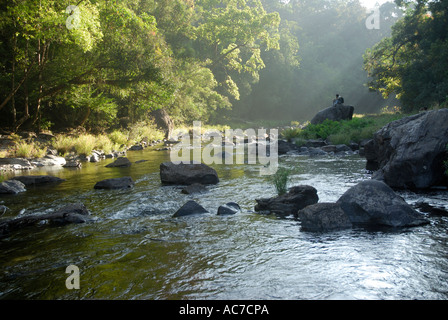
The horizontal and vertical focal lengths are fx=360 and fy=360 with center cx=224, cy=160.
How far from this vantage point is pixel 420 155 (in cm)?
804

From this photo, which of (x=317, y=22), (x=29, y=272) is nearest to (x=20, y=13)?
(x=29, y=272)

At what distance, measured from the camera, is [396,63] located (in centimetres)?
2780

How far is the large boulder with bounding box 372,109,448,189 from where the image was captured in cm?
801

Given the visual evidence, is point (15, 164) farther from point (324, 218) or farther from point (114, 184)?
point (324, 218)

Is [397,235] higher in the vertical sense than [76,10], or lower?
lower

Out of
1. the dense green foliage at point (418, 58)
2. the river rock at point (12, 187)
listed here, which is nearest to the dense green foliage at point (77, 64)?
the river rock at point (12, 187)

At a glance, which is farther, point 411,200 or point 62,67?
point 62,67

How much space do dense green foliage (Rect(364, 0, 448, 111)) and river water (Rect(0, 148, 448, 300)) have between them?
1876cm

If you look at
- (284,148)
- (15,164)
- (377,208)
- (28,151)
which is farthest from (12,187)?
(284,148)

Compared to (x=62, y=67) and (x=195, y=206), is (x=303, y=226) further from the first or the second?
(x=62, y=67)

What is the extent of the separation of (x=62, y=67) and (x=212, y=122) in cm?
3045

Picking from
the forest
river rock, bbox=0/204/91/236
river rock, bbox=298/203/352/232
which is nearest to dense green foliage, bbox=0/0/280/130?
the forest
